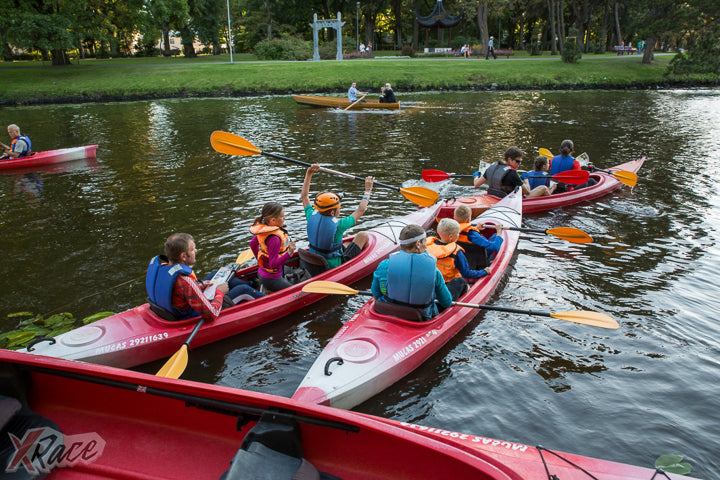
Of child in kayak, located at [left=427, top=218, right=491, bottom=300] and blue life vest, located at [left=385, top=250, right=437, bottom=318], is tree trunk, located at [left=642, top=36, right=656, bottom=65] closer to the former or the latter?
child in kayak, located at [left=427, top=218, right=491, bottom=300]

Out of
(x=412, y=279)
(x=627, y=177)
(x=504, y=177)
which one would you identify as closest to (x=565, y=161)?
(x=627, y=177)

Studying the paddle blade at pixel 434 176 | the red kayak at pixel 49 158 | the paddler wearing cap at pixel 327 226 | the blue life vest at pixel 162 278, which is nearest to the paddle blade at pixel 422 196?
the paddler wearing cap at pixel 327 226

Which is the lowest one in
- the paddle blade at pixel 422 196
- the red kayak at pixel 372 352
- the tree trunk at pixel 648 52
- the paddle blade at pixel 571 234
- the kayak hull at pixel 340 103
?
the red kayak at pixel 372 352

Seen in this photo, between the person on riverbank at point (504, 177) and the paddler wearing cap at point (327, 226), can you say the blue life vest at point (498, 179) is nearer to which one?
the person on riverbank at point (504, 177)

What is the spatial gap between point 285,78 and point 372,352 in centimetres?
3015

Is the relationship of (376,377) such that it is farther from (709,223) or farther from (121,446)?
(709,223)

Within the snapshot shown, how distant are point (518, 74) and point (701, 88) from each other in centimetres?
1159

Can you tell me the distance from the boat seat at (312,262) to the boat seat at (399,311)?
5.35ft

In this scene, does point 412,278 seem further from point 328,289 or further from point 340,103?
point 340,103

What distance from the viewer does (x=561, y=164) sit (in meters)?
10.5

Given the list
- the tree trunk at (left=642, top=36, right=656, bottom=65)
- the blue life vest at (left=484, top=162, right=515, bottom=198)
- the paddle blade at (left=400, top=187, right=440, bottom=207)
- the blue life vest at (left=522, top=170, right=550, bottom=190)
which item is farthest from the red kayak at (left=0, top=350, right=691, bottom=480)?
the tree trunk at (left=642, top=36, right=656, bottom=65)

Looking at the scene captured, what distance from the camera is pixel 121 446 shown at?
11.5ft

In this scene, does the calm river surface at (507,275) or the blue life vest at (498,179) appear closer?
the calm river surface at (507,275)

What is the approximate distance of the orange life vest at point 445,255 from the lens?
596cm
